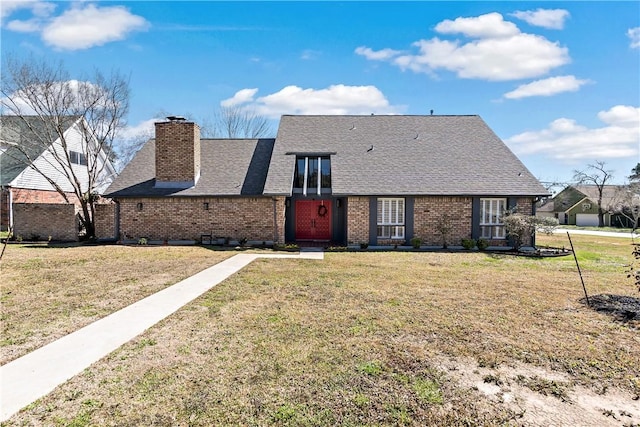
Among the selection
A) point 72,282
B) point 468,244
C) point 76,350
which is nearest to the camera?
point 76,350

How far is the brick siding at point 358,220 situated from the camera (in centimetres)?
1541

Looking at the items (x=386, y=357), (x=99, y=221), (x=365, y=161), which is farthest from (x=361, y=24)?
(x=99, y=221)

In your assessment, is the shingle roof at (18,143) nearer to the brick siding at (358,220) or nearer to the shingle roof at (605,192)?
the brick siding at (358,220)

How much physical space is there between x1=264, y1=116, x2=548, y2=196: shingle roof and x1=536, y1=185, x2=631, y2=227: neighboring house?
34.7 m

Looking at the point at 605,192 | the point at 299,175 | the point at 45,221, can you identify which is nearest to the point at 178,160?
the point at 299,175

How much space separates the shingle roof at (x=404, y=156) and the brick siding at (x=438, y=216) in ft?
1.55

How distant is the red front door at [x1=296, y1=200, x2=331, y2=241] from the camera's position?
17312mm

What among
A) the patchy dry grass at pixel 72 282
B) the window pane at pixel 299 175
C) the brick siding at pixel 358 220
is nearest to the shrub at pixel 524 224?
the brick siding at pixel 358 220

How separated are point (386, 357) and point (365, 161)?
13.5 metres

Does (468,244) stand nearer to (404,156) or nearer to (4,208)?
(404,156)

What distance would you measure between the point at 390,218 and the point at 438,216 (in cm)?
208

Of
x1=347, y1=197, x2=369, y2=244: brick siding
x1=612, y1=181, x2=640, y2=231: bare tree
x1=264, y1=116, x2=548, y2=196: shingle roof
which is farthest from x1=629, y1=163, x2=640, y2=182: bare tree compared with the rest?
x1=347, y1=197, x2=369, y2=244: brick siding

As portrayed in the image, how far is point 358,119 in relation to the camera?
2038 centimetres

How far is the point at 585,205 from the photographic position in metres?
47.5
